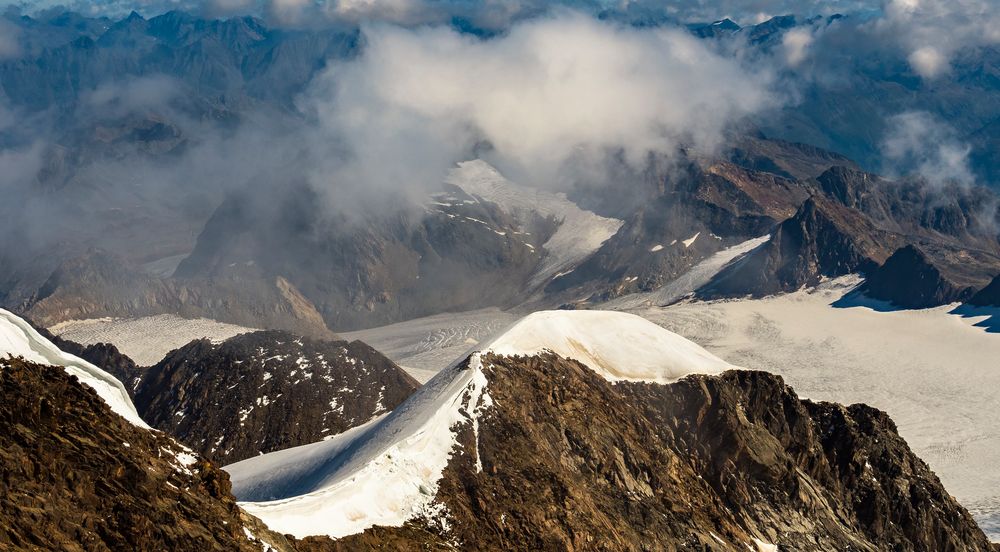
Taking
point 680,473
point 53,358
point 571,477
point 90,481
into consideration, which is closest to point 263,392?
point 680,473

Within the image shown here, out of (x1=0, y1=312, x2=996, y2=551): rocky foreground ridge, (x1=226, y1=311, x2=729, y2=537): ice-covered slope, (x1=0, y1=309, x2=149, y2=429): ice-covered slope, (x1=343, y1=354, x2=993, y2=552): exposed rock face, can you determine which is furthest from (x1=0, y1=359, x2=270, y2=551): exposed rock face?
(x1=343, y1=354, x2=993, y2=552): exposed rock face

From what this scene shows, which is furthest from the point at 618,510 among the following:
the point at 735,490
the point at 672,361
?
the point at 672,361

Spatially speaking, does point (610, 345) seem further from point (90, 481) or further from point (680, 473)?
point (90, 481)

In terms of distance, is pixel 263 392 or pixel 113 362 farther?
pixel 113 362

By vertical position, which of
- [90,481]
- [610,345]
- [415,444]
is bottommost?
[415,444]

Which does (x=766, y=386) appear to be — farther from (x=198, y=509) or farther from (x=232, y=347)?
(x=232, y=347)

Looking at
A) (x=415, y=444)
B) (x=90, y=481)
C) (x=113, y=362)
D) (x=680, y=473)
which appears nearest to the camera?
(x=90, y=481)

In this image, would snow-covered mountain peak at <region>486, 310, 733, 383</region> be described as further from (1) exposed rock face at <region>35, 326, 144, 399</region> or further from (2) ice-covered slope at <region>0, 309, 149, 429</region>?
(1) exposed rock face at <region>35, 326, 144, 399</region>

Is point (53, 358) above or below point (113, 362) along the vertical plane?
above
